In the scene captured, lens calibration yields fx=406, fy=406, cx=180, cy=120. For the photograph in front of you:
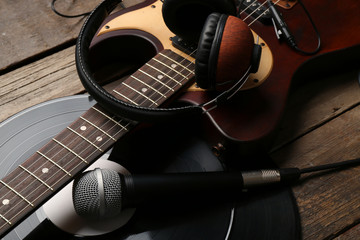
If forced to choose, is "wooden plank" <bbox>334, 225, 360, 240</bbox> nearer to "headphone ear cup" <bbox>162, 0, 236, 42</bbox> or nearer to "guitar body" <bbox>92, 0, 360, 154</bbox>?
"guitar body" <bbox>92, 0, 360, 154</bbox>

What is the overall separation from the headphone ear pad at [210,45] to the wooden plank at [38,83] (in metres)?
0.36

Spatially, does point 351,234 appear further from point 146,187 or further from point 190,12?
point 190,12

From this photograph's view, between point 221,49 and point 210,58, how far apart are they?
0.08 ft

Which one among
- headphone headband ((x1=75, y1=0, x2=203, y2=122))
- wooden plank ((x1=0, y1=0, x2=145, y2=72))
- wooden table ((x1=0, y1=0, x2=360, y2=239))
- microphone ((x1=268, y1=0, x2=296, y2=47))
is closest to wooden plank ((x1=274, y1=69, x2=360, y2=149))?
wooden table ((x1=0, y1=0, x2=360, y2=239))

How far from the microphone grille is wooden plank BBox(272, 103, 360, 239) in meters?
0.36

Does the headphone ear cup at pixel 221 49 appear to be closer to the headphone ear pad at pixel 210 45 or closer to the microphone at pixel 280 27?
the headphone ear pad at pixel 210 45

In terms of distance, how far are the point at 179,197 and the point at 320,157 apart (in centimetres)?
34

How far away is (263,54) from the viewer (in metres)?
0.88

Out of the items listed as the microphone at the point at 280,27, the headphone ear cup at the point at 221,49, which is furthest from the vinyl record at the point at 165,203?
the microphone at the point at 280,27

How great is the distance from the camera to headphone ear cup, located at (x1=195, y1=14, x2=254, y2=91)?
0.66 metres

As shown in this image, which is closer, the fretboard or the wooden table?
the fretboard

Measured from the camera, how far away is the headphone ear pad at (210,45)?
0.66 metres

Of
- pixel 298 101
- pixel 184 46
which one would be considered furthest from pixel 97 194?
pixel 298 101

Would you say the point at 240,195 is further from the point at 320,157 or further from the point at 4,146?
the point at 4,146
